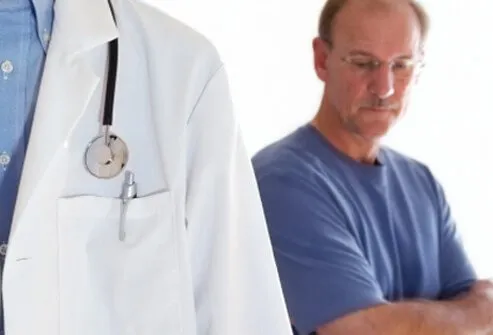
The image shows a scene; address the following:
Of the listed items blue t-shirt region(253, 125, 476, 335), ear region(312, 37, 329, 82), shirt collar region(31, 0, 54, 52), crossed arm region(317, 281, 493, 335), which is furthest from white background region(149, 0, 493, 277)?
shirt collar region(31, 0, 54, 52)

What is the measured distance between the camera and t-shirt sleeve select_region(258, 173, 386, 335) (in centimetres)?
154

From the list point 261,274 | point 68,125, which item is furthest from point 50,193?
point 261,274

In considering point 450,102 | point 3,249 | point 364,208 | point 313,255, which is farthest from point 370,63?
point 3,249

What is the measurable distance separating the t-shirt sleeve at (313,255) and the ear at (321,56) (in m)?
0.32

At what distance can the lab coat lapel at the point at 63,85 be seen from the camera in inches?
40.3

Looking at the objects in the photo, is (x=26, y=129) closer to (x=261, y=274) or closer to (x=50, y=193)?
(x=50, y=193)

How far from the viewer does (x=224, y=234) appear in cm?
114

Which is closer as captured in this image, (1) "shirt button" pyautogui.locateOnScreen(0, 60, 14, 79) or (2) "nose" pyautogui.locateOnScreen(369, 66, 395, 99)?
(1) "shirt button" pyautogui.locateOnScreen(0, 60, 14, 79)

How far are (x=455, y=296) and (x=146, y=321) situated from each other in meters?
0.87

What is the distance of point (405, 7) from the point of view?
1.82 meters

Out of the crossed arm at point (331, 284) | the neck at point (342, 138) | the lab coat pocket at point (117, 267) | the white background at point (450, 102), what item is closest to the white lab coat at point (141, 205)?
the lab coat pocket at point (117, 267)

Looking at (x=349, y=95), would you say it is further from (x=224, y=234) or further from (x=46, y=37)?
(x=46, y=37)

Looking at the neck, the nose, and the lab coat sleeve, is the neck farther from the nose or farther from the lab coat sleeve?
the lab coat sleeve

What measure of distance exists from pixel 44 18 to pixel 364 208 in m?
0.84
